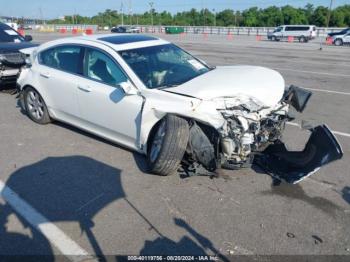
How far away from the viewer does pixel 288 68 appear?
13.5 metres

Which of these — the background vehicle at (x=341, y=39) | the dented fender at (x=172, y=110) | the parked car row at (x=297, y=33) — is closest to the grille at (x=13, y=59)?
the dented fender at (x=172, y=110)

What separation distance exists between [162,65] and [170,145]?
147 centimetres

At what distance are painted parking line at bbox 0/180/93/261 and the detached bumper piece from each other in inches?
95.4

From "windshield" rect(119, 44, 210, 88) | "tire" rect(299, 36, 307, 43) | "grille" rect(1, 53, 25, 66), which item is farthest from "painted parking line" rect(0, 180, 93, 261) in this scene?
"tire" rect(299, 36, 307, 43)

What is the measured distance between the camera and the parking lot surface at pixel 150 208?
3.06m

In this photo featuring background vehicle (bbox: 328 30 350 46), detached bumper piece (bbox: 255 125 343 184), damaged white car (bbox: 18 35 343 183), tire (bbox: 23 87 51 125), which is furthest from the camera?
background vehicle (bbox: 328 30 350 46)

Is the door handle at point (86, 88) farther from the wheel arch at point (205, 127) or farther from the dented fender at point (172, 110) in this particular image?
the wheel arch at point (205, 127)

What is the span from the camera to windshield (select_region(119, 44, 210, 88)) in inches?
179

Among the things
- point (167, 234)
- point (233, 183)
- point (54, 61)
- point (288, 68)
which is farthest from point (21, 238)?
point (288, 68)

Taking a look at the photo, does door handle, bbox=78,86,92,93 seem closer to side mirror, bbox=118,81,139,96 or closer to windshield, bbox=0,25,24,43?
side mirror, bbox=118,81,139,96

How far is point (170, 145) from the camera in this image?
393 cm

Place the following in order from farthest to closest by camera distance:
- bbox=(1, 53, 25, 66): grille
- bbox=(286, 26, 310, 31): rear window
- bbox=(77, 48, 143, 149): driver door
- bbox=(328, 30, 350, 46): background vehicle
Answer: bbox=(286, 26, 310, 31): rear window, bbox=(328, 30, 350, 46): background vehicle, bbox=(1, 53, 25, 66): grille, bbox=(77, 48, 143, 149): driver door

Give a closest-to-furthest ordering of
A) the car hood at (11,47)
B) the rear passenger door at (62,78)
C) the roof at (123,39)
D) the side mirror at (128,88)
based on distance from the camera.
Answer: the side mirror at (128,88), the roof at (123,39), the rear passenger door at (62,78), the car hood at (11,47)

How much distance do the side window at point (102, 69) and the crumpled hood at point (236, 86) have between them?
0.83m
